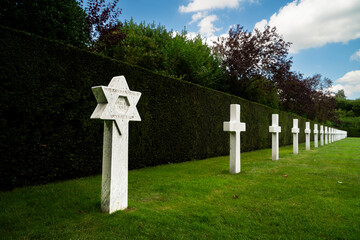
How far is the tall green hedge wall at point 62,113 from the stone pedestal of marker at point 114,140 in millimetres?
2200

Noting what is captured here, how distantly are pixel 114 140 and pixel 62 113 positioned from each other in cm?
247

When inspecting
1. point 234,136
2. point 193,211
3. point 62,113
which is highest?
point 62,113

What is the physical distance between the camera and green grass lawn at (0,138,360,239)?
2.51 m

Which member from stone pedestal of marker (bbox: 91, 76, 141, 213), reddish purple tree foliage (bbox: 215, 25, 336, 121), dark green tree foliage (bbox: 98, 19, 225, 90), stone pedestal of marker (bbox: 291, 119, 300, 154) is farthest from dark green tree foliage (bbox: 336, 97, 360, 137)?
stone pedestal of marker (bbox: 91, 76, 141, 213)

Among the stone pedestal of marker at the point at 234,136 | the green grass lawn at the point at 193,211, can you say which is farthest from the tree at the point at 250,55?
the green grass lawn at the point at 193,211

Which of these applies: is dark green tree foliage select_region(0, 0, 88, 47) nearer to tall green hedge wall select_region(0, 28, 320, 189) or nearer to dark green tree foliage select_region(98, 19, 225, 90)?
tall green hedge wall select_region(0, 28, 320, 189)

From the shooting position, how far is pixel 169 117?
7746mm

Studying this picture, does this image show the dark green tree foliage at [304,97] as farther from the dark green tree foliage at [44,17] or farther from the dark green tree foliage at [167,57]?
the dark green tree foliage at [44,17]

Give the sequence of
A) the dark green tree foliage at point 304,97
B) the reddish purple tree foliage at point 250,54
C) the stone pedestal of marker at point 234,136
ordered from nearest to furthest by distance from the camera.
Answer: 1. the stone pedestal of marker at point 234,136
2. the reddish purple tree foliage at point 250,54
3. the dark green tree foliage at point 304,97

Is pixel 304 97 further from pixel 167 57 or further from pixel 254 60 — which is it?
pixel 167 57

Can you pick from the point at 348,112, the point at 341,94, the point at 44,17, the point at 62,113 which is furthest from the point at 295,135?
the point at 341,94

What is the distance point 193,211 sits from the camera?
314 centimetres

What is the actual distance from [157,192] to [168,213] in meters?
1.10

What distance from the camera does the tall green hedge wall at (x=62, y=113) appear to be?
4188 mm
